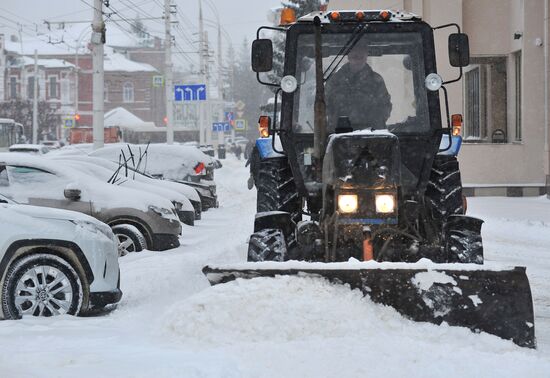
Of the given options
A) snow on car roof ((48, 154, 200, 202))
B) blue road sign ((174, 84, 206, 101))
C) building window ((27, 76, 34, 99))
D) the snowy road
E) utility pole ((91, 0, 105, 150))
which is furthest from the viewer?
building window ((27, 76, 34, 99))

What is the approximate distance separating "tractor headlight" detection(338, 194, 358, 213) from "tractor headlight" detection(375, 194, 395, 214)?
0.17 m

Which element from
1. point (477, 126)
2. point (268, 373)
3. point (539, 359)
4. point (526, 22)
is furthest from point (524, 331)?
point (477, 126)

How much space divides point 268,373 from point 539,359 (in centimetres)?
178

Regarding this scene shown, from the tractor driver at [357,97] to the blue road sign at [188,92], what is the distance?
3388 centimetres

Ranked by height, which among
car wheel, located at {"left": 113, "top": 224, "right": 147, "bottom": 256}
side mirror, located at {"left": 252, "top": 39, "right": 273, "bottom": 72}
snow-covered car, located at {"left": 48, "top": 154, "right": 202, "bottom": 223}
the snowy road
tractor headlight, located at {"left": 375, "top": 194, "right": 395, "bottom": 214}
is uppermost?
side mirror, located at {"left": 252, "top": 39, "right": 273, "bottom": 72}

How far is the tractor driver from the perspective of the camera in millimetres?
8781

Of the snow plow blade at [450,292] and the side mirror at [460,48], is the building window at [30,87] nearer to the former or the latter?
the side mirror at [460,48]

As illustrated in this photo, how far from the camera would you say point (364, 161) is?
773 cm

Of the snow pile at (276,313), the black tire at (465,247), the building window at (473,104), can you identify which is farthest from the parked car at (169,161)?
the snow pile at (276,313)

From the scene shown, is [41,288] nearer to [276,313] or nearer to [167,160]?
[276,313]

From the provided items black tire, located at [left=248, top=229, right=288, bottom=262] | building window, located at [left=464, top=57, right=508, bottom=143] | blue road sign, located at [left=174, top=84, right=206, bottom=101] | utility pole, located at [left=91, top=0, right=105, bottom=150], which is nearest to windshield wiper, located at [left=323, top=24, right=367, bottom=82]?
black tire, located at [left=248, top=229, right=288, bottom=262]

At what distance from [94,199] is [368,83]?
5073 mm

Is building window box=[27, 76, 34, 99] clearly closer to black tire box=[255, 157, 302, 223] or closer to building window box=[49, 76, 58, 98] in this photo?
building window box=[49, 76, 58, 98]

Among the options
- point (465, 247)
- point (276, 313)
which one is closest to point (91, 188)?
point (465, 247)
